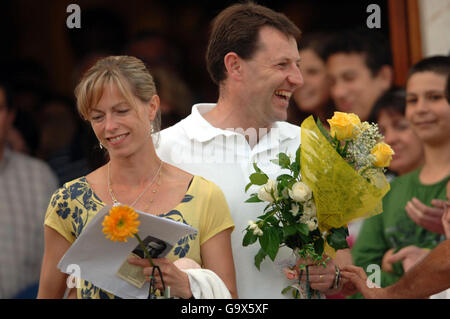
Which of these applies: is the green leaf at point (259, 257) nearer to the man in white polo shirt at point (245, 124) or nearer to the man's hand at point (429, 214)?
the man in white polo shirt at point (245, 124)

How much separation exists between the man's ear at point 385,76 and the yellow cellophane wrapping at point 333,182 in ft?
7.17

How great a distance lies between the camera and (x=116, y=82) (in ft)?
9.61

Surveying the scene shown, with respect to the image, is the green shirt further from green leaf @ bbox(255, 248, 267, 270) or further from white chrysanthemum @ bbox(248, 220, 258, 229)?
white chrysanthemum @ bbox(248, 220, 258, 229)

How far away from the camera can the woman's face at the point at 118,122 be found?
2.92m

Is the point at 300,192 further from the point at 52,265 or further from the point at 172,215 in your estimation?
the point at 52,265

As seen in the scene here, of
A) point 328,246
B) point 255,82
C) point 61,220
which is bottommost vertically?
point 328,246

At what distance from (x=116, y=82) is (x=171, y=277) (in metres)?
0.76

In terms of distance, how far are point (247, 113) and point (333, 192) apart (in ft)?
2.66

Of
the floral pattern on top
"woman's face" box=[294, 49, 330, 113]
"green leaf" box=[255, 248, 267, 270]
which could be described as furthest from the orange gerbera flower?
"woman's face" box=[294, 49, 330, 113]

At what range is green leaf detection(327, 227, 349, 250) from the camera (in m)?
3.01
